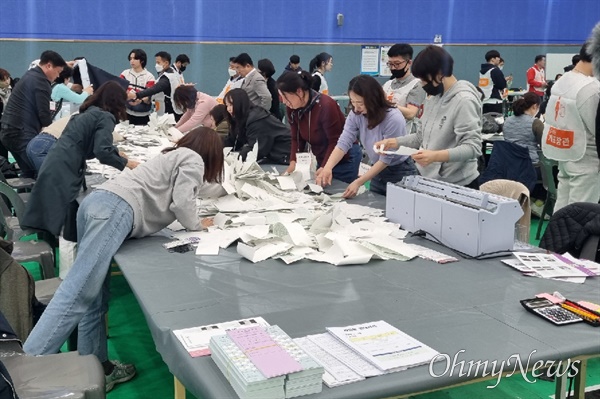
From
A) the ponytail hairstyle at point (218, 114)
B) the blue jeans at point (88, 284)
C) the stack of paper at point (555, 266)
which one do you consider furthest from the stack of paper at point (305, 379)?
the ponytail hairstyle at point (218, 114)

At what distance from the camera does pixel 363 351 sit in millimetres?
1689

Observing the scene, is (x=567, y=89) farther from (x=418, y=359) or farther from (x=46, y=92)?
(x=46, y=92)

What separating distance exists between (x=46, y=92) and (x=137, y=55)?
3027 mm

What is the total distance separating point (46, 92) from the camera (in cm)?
534

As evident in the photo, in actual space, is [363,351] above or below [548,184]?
above

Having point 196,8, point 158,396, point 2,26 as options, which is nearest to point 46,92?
point 158,396

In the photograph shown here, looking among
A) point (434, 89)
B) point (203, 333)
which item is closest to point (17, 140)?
point (434, 89)

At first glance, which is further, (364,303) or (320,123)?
(320,123)

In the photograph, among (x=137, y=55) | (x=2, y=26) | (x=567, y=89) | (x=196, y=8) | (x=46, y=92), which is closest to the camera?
(x=567, y=89)

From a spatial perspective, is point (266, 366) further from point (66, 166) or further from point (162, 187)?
point (66, 166)

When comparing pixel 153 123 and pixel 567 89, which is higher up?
pixel 567 89

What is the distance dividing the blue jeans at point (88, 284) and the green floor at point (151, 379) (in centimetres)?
28

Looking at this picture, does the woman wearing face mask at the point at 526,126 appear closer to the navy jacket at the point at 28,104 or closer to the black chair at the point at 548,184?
the black chair at the point at 548,184

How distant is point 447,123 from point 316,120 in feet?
3.64
